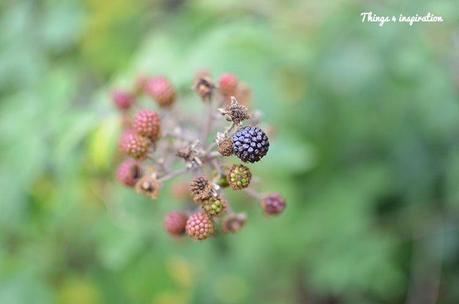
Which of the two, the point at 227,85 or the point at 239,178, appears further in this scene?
the point at 227,85

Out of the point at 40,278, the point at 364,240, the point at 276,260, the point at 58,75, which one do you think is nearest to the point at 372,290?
the point at 364,240

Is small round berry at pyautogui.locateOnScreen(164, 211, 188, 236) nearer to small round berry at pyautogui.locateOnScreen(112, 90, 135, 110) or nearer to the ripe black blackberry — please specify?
the ripe black blackberry

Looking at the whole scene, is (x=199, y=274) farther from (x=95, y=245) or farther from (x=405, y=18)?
(x=405, y=18)

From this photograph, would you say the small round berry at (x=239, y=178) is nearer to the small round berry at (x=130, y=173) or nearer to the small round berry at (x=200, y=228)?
the small round berry at (x=200, y=228)

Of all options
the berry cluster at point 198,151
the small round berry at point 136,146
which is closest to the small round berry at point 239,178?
the berry cluster at point 198,151

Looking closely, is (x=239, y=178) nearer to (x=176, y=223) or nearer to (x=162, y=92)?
(x=176, y=223)

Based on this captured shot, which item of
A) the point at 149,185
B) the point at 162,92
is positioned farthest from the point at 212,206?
the point at 162,92
